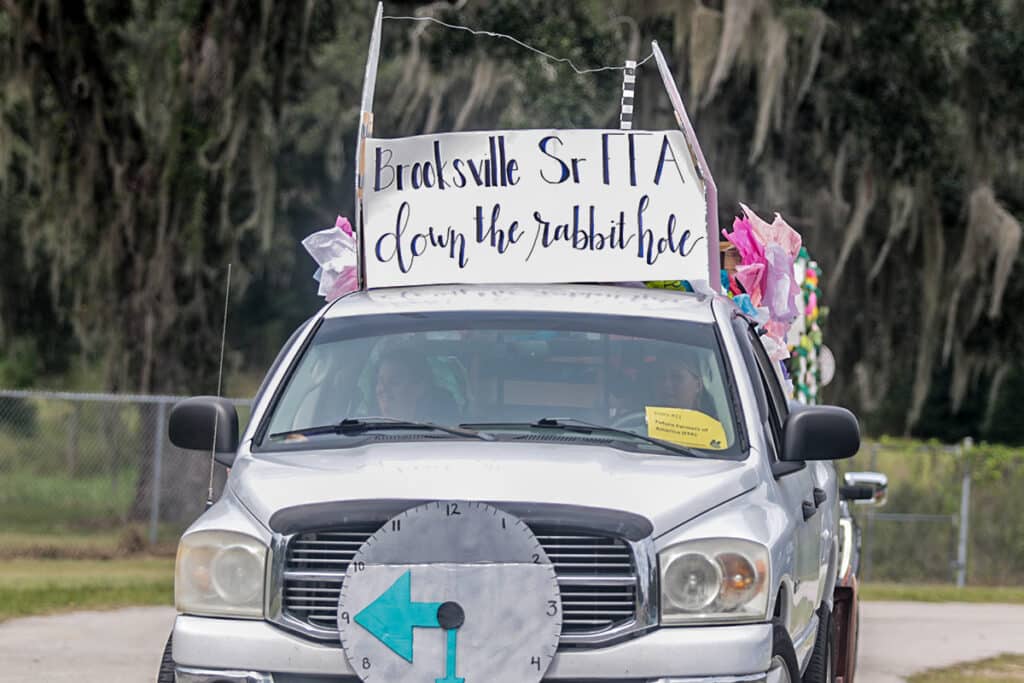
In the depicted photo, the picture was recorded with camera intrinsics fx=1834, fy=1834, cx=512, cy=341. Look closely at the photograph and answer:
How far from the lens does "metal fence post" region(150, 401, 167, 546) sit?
17.5m

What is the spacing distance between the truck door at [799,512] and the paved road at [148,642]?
143 inches

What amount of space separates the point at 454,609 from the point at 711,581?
68 centimetres

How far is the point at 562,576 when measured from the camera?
4793mm

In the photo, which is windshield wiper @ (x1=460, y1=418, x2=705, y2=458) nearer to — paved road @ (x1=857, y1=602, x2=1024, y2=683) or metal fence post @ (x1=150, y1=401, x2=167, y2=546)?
paved road @ (x1=857, y1=602, x2=1024, y2=683)

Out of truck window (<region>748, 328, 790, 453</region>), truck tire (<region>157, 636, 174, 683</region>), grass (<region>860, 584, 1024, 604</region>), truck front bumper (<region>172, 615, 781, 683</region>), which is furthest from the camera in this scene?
grass (<region>860, 584, 1024, 604</region>)

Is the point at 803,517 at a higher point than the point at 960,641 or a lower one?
higher

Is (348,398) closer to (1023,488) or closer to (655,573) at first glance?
(655,573)

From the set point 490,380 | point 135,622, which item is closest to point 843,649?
point 490,380

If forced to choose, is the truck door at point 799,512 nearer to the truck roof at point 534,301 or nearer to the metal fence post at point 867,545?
the truck roof at point 534,301

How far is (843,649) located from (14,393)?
32.0 ft

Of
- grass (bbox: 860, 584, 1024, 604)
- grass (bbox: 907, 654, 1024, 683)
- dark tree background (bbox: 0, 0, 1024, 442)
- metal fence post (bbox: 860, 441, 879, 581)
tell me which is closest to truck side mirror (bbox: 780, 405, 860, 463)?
grass (bbox: 907, 654, 1024, 683)

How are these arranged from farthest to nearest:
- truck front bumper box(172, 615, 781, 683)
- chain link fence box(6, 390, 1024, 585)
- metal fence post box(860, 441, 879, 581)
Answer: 1. metal fence post box(860, 441, 879, 581)
2. chain link fence box(6, 390, 1024, 585)
3. truck front bumper box(172, 615, 781, 683)

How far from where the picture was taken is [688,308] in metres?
6.21

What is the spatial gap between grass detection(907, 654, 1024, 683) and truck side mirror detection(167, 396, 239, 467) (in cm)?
536
